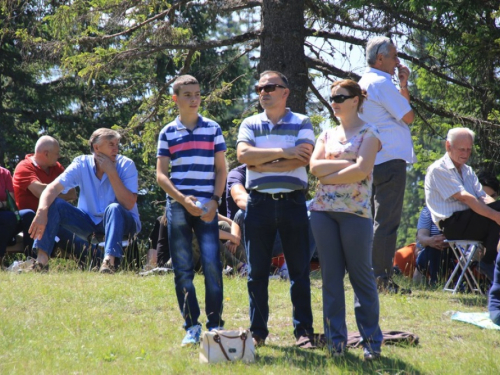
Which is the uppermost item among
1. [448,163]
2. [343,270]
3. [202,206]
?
[448,163]

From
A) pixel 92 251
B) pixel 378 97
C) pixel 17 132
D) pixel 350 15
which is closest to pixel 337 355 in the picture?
pixel 378 97

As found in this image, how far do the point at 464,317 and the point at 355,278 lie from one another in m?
1.66

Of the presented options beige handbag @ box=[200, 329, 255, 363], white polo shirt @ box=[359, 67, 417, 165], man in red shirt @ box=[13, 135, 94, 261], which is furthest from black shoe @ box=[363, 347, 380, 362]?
man in red shirt @ box=[13, 135, 94, 261]

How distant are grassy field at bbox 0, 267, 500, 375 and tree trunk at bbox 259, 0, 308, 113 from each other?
361cm

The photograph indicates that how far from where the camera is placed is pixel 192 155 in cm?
519

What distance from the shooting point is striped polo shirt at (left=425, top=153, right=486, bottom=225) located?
7.52 metres

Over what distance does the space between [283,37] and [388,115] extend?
137 inches

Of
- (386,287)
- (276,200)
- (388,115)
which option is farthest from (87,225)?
(276,200)

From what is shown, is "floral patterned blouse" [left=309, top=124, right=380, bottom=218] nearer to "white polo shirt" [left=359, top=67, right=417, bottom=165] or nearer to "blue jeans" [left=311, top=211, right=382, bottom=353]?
"blue jeans" [left=311, top=211, right=382, bottom=353]

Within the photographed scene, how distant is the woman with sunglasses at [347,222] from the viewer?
15.7 ft

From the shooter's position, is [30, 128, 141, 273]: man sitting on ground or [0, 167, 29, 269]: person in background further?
[0, 167, 29, 269]: person in background

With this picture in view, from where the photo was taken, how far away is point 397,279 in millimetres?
8344

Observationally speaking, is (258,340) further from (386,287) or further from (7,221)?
(7,221)

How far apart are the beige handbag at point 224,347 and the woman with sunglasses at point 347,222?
0.61 m
